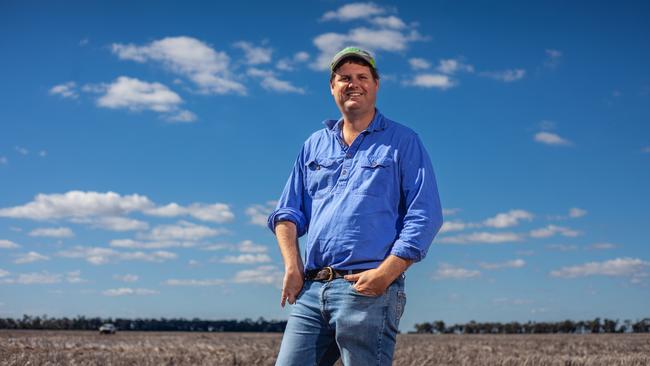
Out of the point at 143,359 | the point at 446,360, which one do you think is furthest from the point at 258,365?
the point at 446,360

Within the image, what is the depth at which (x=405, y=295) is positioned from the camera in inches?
145

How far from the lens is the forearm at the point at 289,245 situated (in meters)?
3.89

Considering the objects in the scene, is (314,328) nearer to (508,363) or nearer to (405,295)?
(405,295)

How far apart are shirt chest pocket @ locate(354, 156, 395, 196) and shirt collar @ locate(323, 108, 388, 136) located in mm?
202

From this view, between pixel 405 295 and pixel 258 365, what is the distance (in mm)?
8244

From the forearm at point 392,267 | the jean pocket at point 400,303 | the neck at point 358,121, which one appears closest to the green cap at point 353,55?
the neck at point 358,121

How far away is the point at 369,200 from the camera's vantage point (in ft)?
12.1

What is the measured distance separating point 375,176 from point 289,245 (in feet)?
2.03

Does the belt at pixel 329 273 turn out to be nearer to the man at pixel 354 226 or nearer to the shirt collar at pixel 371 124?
the man at pixel 354 226

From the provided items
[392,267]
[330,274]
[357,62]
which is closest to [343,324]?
[330,274]

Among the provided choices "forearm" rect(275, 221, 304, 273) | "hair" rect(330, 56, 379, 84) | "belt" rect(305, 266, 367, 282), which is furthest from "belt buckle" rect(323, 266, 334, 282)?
"hair" rect(330, 56, 379, 84)

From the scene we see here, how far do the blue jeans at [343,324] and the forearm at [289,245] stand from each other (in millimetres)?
130

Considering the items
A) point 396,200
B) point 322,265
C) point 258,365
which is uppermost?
point 396,200

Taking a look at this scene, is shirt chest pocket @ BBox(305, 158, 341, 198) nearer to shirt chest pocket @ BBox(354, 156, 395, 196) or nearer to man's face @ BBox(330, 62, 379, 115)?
shirt chest pocket @ BBox(354, 156, 395, 196)
